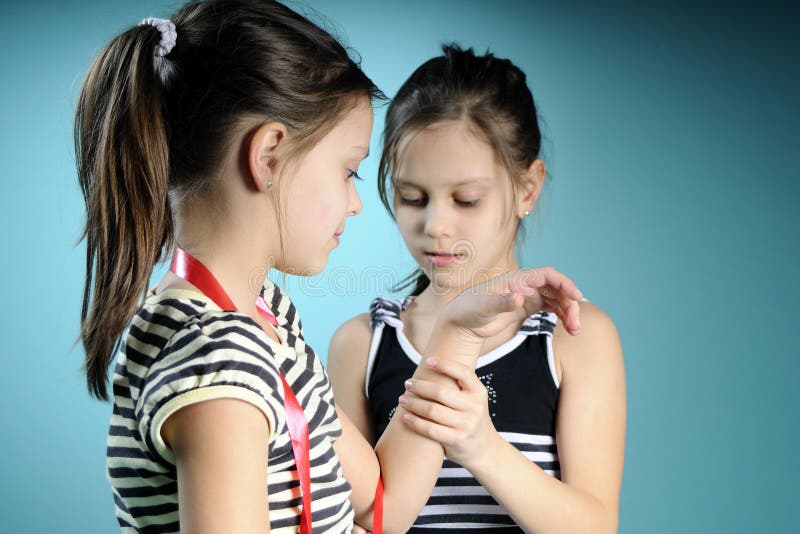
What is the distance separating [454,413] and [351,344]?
1.03 ft

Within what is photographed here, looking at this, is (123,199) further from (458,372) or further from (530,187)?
(530,187)

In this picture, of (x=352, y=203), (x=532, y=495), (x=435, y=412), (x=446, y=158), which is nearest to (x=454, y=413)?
(x=435, y=412)

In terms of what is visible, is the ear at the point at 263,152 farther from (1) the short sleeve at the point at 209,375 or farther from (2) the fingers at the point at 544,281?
(2) the fingers at the point at 544,281

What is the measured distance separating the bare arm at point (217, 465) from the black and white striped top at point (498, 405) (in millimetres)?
456

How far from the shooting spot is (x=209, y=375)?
Answer: 607 millimetres

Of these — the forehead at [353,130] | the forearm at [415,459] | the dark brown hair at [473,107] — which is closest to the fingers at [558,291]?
the forearm at [415,459]

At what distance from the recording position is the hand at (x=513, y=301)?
0.82 metres

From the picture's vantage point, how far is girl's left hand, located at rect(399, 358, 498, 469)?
0.88 meters

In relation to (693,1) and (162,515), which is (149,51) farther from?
(693,1)

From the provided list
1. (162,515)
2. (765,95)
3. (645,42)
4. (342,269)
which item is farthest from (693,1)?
(162,515)

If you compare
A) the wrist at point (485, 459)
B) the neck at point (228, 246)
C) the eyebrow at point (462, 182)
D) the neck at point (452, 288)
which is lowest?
the wrist at point (485, 459)

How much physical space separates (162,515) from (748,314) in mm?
1503

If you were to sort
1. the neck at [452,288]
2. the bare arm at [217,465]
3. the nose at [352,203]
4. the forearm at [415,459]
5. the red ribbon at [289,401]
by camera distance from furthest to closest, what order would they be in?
1. the neck at [452,288]
2. the forearm at [415,459]
3. the nose at [352,203]
4. the red ribbon at [289,401]
5. the bare arm at [217,465]

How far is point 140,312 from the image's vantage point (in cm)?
70
